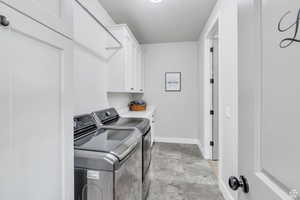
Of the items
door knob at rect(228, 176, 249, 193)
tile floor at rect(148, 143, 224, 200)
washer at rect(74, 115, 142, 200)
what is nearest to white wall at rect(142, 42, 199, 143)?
tile floor at rect(148, 143, 224, 200)

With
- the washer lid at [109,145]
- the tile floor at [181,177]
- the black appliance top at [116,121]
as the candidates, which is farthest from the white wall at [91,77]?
the tile floor at [181,177]

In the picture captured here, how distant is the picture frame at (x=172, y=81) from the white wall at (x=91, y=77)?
6.30 feet

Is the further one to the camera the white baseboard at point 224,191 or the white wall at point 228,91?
the white baseboard at point 224,191

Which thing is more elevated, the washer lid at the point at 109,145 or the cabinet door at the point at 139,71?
the cabinet door at the point at 139,71

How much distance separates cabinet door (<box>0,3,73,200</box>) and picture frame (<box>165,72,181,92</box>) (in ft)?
Result: 11.5

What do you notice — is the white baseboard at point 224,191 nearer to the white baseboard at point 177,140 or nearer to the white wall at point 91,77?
the white baseboard at point 177,140

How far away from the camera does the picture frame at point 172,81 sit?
13.6ft

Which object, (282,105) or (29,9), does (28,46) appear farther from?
(282,105)

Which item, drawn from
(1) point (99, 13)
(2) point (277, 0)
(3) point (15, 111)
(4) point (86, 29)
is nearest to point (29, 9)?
(3) point (15, 111)

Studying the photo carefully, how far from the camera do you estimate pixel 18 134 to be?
54cm

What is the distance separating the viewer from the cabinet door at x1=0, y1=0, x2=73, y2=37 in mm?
531

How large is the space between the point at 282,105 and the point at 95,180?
102cm

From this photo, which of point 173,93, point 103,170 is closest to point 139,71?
point 173,93

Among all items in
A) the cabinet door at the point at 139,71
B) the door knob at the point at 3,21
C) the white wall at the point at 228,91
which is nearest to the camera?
the door knob at the point at 3,21
